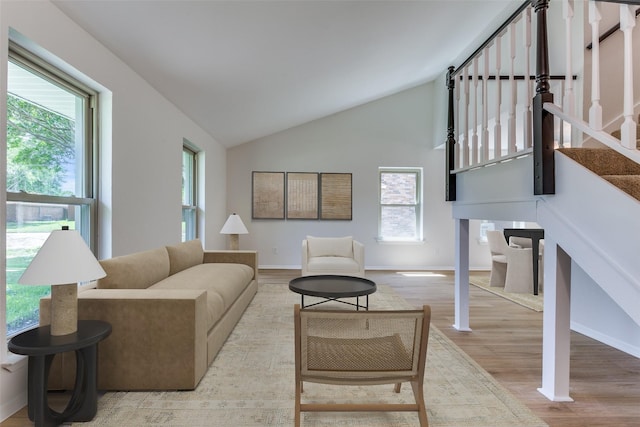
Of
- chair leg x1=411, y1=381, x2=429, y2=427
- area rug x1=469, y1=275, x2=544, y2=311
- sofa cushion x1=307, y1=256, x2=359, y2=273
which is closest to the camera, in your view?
chair leg x1=411, y1=381, x2=429, y2=427

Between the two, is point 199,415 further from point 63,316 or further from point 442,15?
point 442,15

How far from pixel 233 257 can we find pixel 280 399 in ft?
8.56

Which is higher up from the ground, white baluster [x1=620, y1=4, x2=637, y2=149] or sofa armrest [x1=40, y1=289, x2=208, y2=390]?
white baluster [x1=620, y1=4, x2=637, y2=149]

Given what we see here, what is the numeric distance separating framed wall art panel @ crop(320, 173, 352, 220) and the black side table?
496 centimetres

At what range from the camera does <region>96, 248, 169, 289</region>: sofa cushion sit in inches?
90.0

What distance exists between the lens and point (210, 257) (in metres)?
4.32

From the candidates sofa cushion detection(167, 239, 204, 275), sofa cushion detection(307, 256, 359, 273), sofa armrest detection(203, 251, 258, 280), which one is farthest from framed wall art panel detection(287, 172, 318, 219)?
sofa cushion detection(167, 239, 204, 275)

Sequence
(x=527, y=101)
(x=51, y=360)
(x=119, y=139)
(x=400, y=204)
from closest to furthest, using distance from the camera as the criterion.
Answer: (x=51, y=360) < (x=527, y=101) < (x=119, y=139) < (x=400, y=204)

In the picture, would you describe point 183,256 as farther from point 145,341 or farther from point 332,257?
point 332,257

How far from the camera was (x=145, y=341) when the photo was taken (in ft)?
6.54

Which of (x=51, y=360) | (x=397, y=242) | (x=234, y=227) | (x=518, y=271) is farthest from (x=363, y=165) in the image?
(x=51, y=360)

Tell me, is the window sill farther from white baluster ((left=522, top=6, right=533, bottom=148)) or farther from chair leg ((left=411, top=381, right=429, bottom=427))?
chair leg ((left=411, top=381, right=429, bottom=427))

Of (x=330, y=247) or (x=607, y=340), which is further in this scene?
(x=330, y=247)

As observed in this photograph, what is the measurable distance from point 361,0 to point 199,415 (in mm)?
3348
